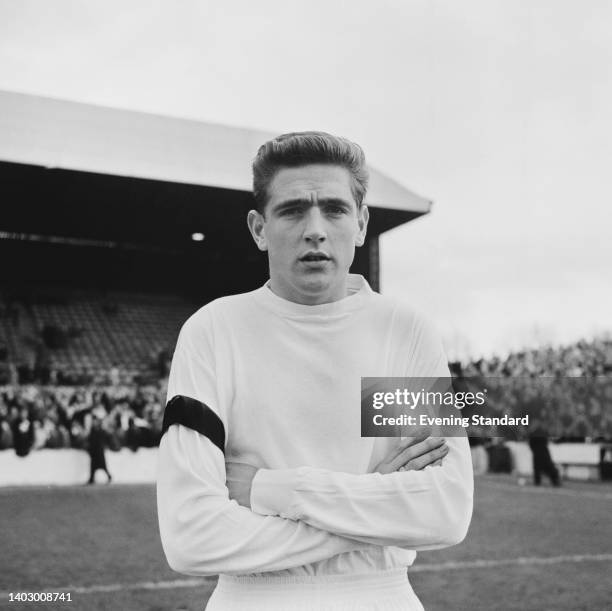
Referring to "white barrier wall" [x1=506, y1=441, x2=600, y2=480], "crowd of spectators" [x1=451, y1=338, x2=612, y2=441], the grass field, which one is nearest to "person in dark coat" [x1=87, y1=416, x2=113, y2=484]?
the grass field

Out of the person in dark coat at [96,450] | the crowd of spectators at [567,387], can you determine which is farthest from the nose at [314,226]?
the person in dark coat at [96,450]

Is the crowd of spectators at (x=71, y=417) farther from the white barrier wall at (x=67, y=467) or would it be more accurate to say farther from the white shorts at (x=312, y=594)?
the white shorts at (x=312, y=594)

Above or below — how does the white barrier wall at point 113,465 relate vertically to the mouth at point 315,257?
below

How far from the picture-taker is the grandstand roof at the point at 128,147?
12555 mm

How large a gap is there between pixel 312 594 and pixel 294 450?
0.23 meters

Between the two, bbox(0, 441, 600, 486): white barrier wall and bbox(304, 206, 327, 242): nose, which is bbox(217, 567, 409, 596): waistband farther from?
bbox(0, 441, 600, 486): white barrier wall

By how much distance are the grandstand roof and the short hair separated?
36.5ft

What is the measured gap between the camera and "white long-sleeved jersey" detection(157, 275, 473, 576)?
1329 mm

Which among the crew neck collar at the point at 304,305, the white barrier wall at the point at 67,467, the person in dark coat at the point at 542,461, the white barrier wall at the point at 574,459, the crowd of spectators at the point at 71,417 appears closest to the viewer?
the crew neck collar at the point at 304,305

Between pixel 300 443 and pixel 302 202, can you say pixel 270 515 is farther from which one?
pixel 302 202

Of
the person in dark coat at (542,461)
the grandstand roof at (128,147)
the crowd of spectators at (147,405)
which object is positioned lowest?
the person in dark coat at (542,461)

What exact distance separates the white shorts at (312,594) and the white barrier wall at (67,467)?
10.7 metres

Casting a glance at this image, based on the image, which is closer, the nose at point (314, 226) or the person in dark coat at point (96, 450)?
the nose at point (314, 226)

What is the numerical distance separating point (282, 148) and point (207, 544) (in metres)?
0.64
